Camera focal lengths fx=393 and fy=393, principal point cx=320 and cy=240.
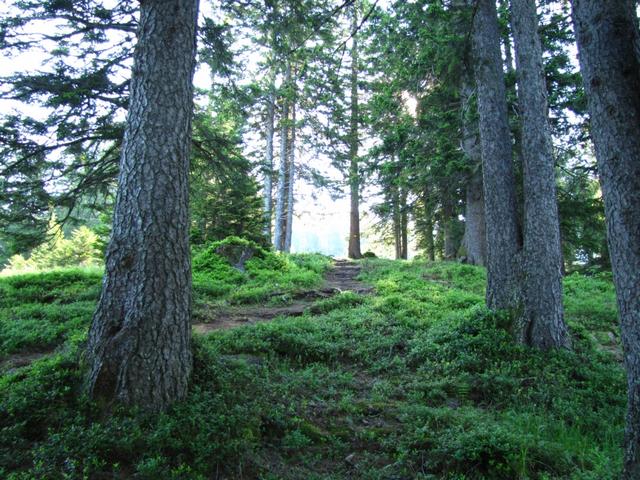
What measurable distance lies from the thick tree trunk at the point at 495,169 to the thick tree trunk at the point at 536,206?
315mm

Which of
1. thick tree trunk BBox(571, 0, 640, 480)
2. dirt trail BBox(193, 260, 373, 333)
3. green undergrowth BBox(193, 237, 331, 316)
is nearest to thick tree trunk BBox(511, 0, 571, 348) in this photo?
thick tree trunk BBox(571, 0, 640, 480)

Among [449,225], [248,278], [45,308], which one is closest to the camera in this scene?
[45,308]

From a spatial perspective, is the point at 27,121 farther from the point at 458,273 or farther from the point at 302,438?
the point at 458,273

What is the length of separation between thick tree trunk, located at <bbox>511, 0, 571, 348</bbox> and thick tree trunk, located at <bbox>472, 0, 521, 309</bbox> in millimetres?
315

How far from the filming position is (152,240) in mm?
4105

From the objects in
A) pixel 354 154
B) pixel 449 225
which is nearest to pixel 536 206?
pixel 449 225

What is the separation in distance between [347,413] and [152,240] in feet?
9.95

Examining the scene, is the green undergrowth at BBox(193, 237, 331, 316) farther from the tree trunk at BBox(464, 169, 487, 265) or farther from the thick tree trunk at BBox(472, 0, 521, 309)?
the tree trunk at BBox(464, 169, 487, 265)

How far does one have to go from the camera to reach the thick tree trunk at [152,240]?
3.86 meters

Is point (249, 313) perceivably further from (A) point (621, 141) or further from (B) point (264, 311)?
(A) point (621, 141)

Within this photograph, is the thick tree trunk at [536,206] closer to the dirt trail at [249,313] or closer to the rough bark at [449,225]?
the dirt trail at [249,313]

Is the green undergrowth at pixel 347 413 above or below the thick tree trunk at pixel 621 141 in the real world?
below

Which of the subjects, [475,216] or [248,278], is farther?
[475,216]

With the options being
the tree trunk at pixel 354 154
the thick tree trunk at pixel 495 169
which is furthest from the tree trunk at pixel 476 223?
the tree trunk at pixel 354 154
